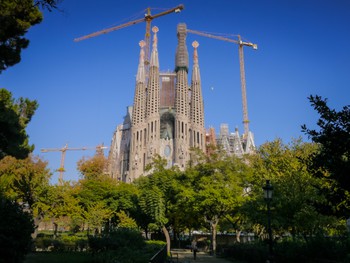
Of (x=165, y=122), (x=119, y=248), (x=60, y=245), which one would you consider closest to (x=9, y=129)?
(x=119, y=248)

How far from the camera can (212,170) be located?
33.8 metres

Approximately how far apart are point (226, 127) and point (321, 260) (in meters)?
105

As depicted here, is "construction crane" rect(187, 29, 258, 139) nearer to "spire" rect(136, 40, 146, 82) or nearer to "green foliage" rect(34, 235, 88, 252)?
"spire" rect(136, 40, 146, 82)

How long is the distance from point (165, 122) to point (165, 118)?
1.33m

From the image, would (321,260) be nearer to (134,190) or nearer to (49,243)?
(49,243)

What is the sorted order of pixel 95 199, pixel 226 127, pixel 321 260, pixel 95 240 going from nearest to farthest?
pixel 321 260 < pixel 95 240 < pixel 95 199 < pixel 226 127

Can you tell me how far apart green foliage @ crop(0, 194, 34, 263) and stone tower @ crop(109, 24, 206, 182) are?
78701mm

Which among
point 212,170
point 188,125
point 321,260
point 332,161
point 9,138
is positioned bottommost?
point 321,260

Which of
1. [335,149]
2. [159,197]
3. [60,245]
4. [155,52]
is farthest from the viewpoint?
[155,52]

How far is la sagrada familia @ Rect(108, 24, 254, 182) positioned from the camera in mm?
95062

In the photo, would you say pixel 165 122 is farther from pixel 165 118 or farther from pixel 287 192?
pixel 287 192

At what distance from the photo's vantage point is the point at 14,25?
43.8ft

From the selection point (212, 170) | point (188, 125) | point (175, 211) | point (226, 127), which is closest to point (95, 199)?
point (175, 211)

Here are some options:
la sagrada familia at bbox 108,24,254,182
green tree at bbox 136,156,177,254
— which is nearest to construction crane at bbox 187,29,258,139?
la sagrada familia at bbox 108,24,254,182
